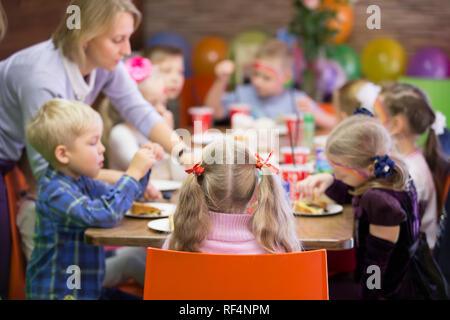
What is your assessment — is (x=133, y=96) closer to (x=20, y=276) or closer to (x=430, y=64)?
(x=20, y=276)

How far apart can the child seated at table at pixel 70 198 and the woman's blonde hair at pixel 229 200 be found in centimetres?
40

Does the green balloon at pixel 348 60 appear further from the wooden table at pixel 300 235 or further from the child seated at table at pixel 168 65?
the wooden table at pixel 300 235

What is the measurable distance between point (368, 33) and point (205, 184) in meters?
5.13

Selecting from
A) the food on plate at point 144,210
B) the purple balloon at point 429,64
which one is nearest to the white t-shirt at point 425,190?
the food on plate at point 144,210

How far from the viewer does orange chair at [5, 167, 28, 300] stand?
2502 millimetres

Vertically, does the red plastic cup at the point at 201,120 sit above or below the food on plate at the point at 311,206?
above

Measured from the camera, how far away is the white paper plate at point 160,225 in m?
2.00

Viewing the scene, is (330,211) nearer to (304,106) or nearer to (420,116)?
(420,116)

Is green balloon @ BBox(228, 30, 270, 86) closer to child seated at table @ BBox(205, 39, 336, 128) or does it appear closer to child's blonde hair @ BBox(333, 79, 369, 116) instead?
child seated at table @ BBox(205, 39, 336, 128)

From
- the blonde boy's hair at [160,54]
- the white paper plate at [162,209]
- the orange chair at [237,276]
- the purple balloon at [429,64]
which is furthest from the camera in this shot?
the purple balloon at [429,64]

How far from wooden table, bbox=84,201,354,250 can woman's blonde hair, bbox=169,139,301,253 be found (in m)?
0.16

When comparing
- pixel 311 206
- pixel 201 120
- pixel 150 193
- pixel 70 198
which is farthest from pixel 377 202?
pixel 201 120

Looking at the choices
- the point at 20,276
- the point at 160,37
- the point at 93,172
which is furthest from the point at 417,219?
the point at 160,37
